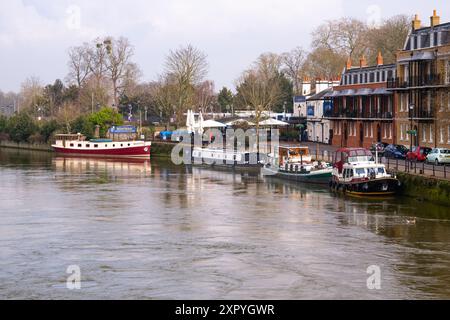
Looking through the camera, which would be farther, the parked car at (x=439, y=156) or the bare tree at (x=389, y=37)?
the bare tree at (x=389, y=37)

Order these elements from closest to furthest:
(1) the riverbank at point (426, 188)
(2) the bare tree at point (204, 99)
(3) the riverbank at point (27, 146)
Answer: (1) the riverbank at point (426, 188)
(3) the riverbank at point (27, 146)
(2) the bare tree at point (204, 99)

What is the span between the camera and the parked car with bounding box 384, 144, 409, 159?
63062 mm

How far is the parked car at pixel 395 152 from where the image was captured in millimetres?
63062

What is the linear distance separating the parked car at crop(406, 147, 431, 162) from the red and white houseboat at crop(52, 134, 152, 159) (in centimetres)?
3648

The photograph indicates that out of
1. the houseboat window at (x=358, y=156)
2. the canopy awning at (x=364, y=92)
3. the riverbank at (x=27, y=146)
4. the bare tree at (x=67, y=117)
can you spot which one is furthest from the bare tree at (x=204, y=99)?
the houseboat window at (x=358, y=156)

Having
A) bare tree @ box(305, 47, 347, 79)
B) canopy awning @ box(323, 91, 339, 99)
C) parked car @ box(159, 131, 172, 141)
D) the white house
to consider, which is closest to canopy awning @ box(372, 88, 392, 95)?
canopy awning @ box(323, 91, 339, 99)

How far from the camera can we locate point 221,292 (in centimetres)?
2852

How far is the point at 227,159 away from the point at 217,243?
126 ft

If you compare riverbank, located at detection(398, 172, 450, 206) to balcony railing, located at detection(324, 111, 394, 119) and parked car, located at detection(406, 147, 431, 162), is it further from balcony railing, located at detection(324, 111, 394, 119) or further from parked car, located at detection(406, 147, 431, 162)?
balcony railing, located at detection(324, 111, 394, 119)

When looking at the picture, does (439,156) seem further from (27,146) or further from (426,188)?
(27,146)

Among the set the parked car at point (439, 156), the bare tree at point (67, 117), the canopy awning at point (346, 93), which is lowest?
the parked car at point (439, 156)

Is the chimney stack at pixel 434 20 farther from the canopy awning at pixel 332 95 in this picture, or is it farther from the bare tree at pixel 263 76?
the bare tree at pixel 263 76

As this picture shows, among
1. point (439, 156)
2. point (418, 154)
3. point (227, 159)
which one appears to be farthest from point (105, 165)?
point (439, 156)

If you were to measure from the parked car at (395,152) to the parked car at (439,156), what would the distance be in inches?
201
